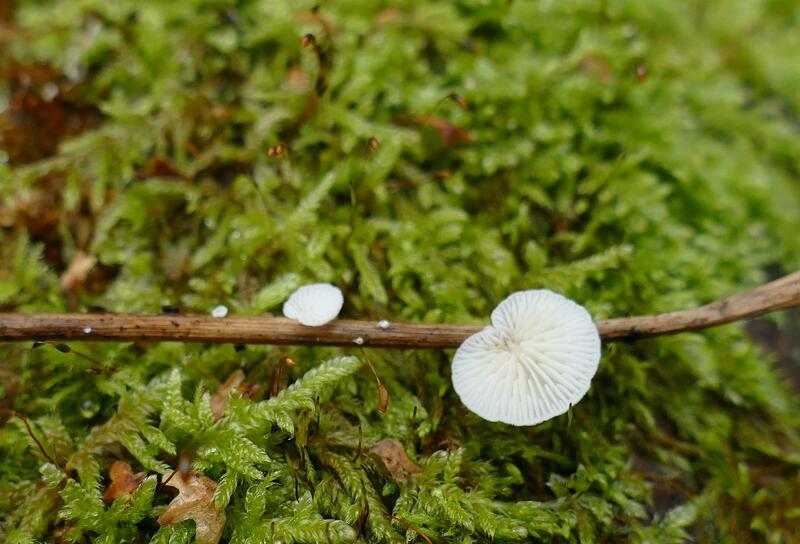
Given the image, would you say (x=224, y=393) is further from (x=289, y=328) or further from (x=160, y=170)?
(x=160, y=170)

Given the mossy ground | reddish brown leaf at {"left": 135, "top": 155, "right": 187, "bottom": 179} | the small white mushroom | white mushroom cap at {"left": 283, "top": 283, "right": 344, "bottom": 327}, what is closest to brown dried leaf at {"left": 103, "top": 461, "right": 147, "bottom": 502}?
the mossy ground

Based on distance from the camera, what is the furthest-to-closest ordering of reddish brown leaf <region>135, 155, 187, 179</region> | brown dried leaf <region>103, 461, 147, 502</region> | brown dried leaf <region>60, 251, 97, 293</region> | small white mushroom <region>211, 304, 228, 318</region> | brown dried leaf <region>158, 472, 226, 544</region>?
reddish brown leaf <region>135, 155, 187, 179</region> → brown dried leaf <region>60, 251, 97, 293</region> → small white mushroom <region>211, 304, 228, 318</region> → brown dried leaf <region>103, 461, 147, 502</region> → brown dried leaf <region>158, 472, 226, 544</region>

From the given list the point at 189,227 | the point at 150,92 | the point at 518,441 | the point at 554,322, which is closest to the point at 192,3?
the point at 150,92

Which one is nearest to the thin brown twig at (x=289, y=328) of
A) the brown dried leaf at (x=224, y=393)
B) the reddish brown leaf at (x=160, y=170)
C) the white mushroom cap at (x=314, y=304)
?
the white mushroom cap at (x=314, y=304)

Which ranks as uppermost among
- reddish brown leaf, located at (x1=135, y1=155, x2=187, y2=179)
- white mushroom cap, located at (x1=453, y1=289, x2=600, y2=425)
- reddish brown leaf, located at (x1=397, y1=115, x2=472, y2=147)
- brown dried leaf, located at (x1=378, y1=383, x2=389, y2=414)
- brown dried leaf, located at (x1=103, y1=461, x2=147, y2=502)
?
reddish brown leaf, located at (x1=397, y1=115, x2=472, y2=147)

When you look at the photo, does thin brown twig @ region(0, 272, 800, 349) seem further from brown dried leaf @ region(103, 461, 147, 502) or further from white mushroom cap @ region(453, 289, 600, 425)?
brown dried leaf @ region(103, 461, 147, 502)

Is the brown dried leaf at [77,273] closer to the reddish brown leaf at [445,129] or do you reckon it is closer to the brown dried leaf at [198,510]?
the brown dried leaf at [198,510]

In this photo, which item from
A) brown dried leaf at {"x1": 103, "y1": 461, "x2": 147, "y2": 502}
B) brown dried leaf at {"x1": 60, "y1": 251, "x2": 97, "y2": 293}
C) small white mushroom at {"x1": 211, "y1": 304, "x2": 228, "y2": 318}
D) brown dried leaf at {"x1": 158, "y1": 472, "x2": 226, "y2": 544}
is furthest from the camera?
brown dried leaf at {"x1": 60, "y1": 251, "x2": 97, "y2": 293}

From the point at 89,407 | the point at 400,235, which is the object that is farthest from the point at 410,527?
the point at 89,407
